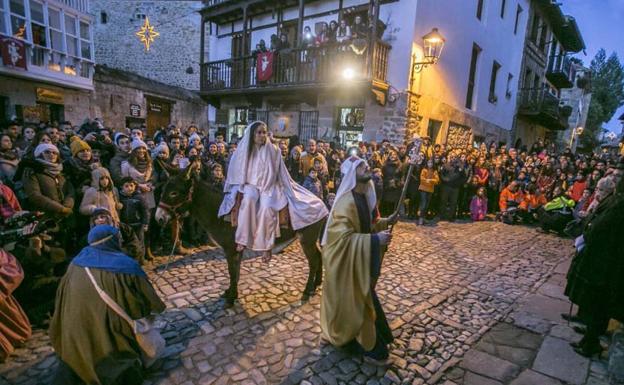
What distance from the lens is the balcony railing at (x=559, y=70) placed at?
73.7 feet

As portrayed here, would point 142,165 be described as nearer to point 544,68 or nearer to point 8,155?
point 8,155

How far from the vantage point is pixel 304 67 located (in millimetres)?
12320

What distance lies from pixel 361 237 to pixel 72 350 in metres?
2.77

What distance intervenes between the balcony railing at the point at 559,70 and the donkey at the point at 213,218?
1026 inches

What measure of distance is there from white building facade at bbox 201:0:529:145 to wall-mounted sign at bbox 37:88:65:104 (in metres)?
6.66

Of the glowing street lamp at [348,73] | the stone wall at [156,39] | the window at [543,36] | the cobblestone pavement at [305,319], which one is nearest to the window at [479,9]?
the glowing street lamp at [348,73]

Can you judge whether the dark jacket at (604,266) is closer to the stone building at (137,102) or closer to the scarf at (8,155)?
the scarf at (8,155)

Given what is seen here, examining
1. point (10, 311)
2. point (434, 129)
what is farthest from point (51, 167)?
point (434, 129)

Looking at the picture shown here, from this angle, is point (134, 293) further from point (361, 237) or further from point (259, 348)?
point (361, 237)

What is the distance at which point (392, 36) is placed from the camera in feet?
37.1

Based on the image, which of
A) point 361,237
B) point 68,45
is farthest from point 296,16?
point 361,237

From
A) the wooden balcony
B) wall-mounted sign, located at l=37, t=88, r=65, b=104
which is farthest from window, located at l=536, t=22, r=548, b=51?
wall-mounted sign, located at l=37, t=88, r=65, b=104

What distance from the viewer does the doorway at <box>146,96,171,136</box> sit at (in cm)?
1961

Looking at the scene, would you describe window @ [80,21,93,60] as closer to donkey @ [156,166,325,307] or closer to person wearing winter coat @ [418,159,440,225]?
donkey @ [156,166,325,307]
